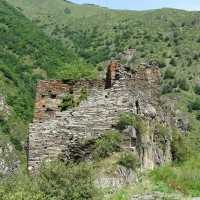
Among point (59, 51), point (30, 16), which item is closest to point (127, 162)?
point (59, 51)

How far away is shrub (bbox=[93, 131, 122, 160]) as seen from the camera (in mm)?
19109

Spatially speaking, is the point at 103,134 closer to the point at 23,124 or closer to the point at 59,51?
the point at 23,124

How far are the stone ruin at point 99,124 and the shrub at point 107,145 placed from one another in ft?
0.88

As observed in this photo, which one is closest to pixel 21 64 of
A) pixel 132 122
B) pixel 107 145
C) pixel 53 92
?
pixel 53 92

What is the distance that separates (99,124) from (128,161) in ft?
5.22

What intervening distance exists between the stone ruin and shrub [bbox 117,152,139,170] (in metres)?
0.48

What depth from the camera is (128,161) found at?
18828mm

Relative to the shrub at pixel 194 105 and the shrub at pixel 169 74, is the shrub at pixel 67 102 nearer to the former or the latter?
the shrub at pixel 194 105

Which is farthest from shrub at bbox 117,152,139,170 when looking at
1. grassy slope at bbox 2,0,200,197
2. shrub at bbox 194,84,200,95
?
shrub at bbox 194,84,200,95

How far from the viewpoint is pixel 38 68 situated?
93.2m

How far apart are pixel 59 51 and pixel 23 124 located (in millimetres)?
30185

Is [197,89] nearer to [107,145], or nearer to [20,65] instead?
[20,65]

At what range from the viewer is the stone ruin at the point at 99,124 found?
65.0ft

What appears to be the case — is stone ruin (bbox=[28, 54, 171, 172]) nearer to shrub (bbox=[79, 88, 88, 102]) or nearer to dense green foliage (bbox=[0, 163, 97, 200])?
shrub (bbox=[79, 88, 88, 102])
